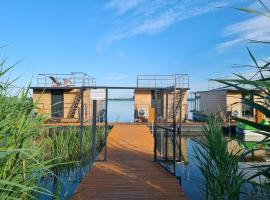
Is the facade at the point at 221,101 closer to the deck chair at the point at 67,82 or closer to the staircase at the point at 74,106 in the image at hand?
the staircase at the point at 74,106

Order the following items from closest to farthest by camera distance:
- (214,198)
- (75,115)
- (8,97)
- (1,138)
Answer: (1,138), (8,97), (214,198), (75,115)

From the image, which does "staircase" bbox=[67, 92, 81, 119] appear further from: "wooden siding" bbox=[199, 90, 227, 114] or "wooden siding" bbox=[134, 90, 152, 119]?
"wooden siding" bbox=[199, 90, 227, 114]

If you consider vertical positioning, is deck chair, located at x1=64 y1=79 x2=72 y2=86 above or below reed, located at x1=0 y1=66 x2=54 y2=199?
above

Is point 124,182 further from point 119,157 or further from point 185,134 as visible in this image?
point 185,134

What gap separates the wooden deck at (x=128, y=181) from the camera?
5152mm

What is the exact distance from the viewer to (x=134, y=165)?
24.3 ft

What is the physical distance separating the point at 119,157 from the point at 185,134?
11283 millimetres

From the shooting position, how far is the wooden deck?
16.9ft

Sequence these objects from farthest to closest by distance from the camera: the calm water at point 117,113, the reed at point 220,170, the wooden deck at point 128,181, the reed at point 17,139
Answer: the calm water at point 117,113 → the wooden deck at point 128,181 → the reed at point 220,170 → the reed at point 17,139

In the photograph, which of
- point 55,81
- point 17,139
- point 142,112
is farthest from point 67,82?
point 17,139

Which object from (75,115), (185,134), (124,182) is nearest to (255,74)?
(124,182)

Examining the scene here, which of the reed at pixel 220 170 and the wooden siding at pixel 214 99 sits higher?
the wooden siding at pixel 214 99

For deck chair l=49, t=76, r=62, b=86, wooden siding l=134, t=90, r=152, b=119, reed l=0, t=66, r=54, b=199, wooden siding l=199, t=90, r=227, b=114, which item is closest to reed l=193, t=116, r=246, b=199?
reed l=0, t=66, r=54, b=199

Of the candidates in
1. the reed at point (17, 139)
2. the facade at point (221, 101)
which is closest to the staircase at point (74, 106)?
the facade at point (221, 101)
